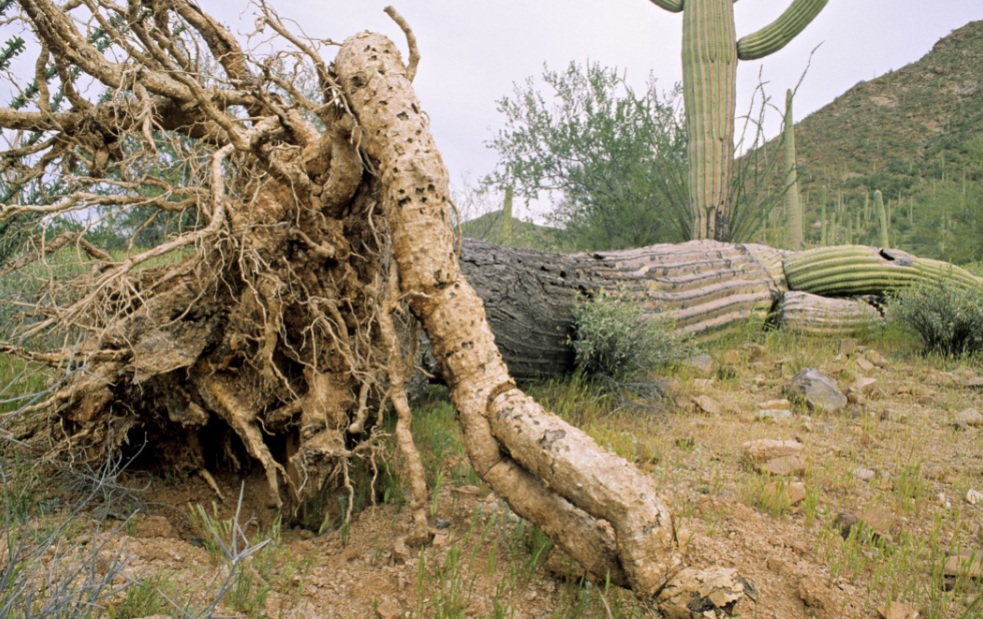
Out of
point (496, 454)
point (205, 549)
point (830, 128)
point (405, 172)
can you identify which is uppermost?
point (830, 128)

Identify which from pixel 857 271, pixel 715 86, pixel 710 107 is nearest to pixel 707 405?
pixel 857 271

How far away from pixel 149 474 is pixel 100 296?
810 millimetres

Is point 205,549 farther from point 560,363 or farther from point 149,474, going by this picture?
point 560,363

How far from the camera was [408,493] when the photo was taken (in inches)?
105

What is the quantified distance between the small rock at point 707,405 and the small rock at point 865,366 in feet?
4.98

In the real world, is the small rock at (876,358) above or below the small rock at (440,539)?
above

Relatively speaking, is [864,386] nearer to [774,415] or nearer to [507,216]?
[774,415]

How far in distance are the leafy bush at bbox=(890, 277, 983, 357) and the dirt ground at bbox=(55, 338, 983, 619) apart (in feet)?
4.71

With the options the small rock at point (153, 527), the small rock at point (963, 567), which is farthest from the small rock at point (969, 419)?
the small rock at point (153, 527)

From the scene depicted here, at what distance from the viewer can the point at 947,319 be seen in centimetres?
502

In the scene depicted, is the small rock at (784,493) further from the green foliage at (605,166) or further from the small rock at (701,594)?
the green foliage at (605,166)

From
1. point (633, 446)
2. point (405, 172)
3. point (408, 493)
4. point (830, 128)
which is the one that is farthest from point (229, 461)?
point (830, 128)

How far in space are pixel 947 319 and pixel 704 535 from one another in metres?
4.06

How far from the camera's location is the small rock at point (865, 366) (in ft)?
15.6
